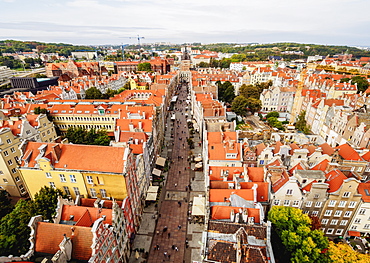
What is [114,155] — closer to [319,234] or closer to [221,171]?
[221,171]

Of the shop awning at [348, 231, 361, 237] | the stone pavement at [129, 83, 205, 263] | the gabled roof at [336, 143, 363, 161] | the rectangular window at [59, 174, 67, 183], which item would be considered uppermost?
the gabled roof at [336, 143, 363, 161]

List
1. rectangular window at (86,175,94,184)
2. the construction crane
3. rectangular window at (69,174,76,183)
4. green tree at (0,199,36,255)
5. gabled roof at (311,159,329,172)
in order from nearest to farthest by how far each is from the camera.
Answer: green tree at (0,199,36,255)
rectangular window at (86,175,94,184)
rectangular window at (69,174,76,183)
gabled roof at (311,159,329,172)
the construction crane

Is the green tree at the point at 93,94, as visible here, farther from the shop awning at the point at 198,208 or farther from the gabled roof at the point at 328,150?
the gabled roof at the point at 328,150

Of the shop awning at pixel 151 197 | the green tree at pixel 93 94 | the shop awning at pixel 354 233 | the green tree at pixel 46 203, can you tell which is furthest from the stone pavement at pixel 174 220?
the green tree at pixel 93 94

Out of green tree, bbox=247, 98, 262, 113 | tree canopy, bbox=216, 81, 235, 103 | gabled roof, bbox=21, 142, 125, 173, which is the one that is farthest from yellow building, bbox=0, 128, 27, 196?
tree canopy, bbox=216, 81, 235, 103

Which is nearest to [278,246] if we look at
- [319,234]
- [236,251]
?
[319,234]

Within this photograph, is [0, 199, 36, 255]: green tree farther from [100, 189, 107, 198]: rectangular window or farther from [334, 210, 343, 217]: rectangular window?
[334, 210, 343, 217]: rectangular window
